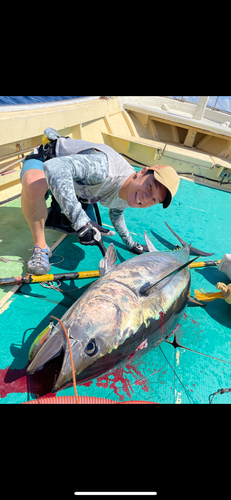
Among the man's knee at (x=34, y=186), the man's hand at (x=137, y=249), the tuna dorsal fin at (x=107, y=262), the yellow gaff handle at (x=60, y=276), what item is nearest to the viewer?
the tuna dorsal fin at (x=107, y=262)

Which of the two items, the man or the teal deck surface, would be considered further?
the man

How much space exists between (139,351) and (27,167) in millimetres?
1980

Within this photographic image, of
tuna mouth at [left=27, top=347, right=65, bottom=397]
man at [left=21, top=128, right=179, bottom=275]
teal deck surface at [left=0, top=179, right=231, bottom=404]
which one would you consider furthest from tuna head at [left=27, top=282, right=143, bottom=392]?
man at [left=21, top=128, right=179, bottom=275]

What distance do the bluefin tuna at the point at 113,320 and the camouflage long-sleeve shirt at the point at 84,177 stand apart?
0.49m

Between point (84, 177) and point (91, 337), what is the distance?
54.2 inches

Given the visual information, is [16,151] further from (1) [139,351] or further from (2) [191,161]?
(2) [191,161]

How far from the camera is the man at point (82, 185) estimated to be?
207cm

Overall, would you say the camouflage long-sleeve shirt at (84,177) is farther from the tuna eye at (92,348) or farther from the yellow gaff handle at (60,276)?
the tuna eye at (92,348)

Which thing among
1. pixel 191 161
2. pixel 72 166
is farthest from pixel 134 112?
pixel 72 166

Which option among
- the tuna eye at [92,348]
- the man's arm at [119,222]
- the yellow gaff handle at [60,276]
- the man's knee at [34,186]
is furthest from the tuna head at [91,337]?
the man's arm at [119,222]

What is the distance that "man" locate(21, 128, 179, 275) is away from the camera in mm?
2074

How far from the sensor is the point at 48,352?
1.42 m

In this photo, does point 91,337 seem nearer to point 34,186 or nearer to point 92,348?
point 92,348

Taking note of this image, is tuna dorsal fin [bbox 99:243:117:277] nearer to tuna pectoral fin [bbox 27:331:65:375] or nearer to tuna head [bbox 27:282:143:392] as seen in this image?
tuna head [bbox 27:282:143:392]
